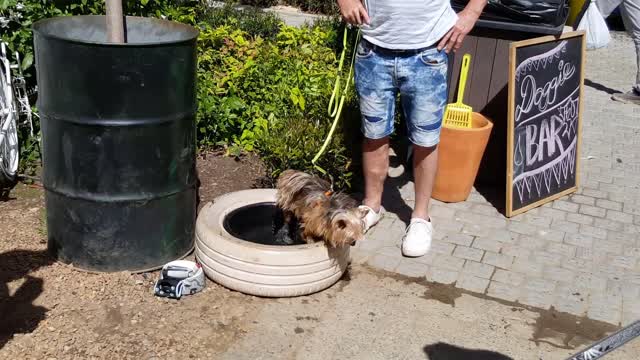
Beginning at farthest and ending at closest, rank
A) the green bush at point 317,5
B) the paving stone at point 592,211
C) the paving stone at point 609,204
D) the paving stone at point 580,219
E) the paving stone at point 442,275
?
1. the green bush at point 317,5
2. the paving stone at point 609,204
3. the paving stone at point 592,211
4. the paving stone at point 580,219
5. the paving stone at point 442,275

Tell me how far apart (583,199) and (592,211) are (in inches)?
8.3

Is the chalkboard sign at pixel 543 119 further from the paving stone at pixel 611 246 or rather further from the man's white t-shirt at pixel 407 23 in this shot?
the man's white t-shirt at pixel 407 23

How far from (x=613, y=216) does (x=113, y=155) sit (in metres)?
3.50

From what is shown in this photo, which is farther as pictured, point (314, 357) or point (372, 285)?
point (372, 285)

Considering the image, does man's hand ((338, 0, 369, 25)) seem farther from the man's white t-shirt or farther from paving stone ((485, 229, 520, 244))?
paving stone ((485, 229, 520, 244))

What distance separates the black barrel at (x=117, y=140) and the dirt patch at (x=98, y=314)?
139mm

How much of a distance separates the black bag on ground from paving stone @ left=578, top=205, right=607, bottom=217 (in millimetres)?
1341

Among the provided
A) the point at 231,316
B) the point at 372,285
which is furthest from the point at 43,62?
the point at 372,285

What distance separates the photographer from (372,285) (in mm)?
3801

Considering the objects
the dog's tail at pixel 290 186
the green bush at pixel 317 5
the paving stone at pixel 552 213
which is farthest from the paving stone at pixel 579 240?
the green bush at pixel 317 5

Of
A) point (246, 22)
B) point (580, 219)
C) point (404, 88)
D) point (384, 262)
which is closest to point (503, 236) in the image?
point (580, 219)

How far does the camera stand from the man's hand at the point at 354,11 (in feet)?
12.0

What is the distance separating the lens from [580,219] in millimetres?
4801

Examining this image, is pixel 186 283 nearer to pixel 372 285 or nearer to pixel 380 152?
pixel 372 285
